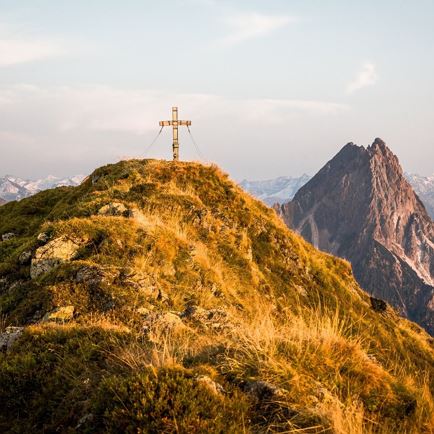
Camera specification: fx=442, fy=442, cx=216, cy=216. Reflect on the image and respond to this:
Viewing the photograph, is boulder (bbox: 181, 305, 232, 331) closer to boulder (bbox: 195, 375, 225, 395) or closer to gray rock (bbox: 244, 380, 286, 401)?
gray rock (bbox: 244, 380, 286, 401)

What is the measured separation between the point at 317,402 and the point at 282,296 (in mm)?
17345

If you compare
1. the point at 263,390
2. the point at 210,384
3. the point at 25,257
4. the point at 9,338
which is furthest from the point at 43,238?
the point at 263,390

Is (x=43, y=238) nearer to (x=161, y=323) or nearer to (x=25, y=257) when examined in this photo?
(x=25, y=257)

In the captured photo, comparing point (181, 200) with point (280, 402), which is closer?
point (280, 402)

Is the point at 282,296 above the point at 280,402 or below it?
below

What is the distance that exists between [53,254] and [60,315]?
16.2 ft

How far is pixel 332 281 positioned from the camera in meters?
30.0

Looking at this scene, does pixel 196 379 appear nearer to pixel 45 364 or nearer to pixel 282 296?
pixel 45 364

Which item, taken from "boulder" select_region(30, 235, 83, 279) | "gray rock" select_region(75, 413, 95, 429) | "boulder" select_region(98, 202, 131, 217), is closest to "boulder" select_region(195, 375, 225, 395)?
"gray rock" select_region(75, 413, 95, 429)

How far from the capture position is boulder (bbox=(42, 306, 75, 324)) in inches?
441

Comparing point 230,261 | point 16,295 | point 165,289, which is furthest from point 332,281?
point 16,295

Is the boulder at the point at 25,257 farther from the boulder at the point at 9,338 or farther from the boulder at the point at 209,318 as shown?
the boulder at the point at 209,318

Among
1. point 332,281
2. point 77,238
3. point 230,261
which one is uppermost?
point 77,238

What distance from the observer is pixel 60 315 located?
37.7 feet
